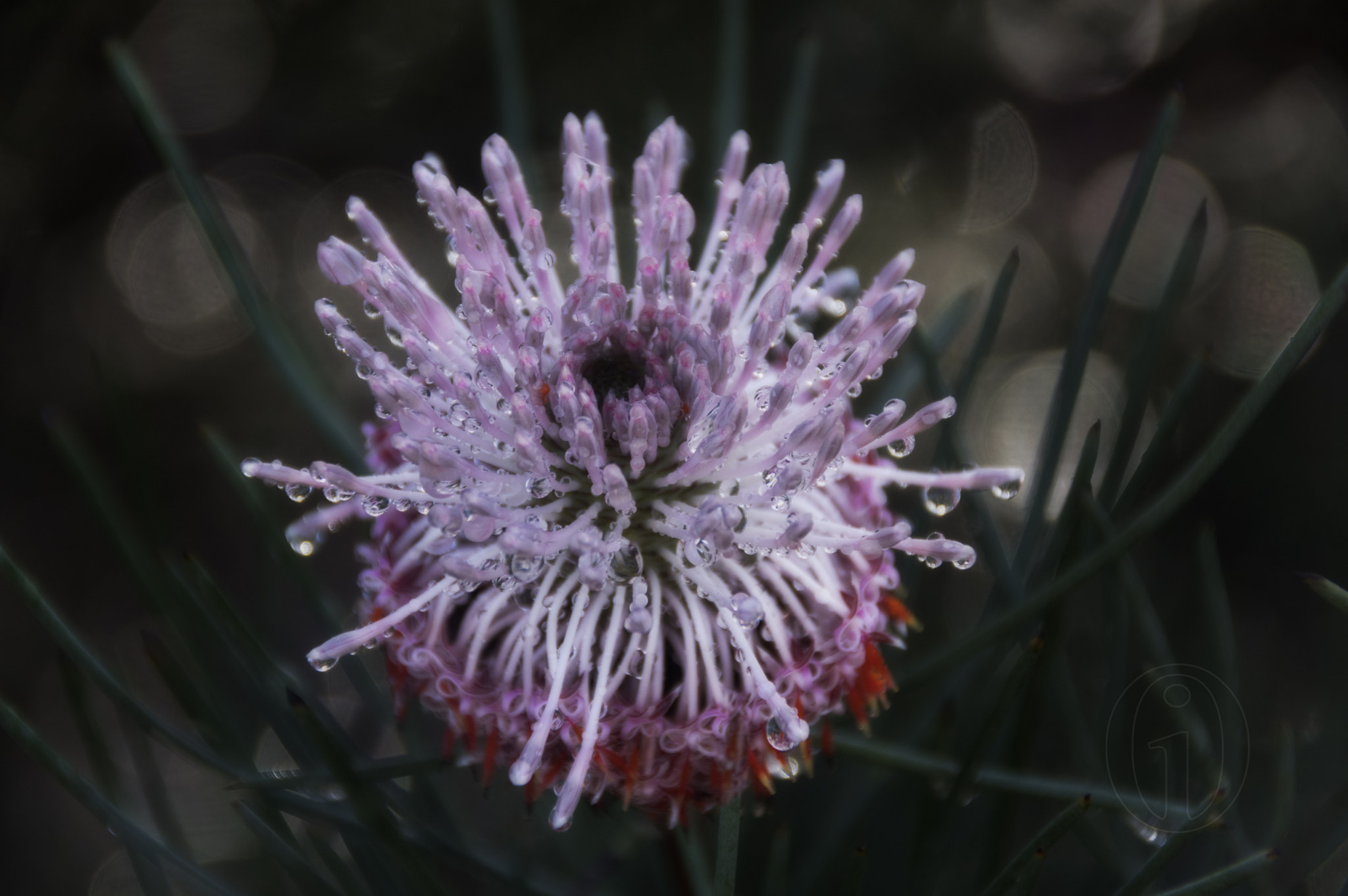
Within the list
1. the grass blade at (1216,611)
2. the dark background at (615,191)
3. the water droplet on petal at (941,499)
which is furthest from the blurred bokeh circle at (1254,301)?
the water droplet on petal at (941,499)

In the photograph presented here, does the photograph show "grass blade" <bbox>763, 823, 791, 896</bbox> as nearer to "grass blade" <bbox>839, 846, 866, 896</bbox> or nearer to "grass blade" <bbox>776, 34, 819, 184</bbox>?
"grass blade" <bbox>839, 846, 866, 896</bbox>

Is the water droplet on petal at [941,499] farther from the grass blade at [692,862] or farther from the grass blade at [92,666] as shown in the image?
the grass blade at [92,666]

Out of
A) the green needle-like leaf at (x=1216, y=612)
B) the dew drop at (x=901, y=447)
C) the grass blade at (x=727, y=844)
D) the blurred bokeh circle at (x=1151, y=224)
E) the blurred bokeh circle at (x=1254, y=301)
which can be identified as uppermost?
the dew drop at (x=901, y=447)

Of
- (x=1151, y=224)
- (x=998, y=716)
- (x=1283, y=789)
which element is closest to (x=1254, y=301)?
(x=1151, y=224)

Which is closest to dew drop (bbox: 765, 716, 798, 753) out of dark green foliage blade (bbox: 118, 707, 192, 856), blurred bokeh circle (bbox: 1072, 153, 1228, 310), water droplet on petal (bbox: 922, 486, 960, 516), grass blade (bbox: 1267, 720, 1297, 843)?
water droplet on petal (bbox: 922, 486, 960, 516)

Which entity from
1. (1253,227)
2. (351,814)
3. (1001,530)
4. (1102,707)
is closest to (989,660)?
(1102,707)

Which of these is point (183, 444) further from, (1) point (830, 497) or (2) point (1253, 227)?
(2) point (1253, 227)

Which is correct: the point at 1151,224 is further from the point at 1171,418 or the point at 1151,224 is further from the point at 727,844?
the point at 727,844
